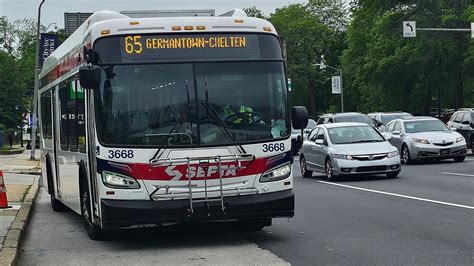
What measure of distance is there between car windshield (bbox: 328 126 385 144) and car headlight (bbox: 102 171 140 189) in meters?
11.9

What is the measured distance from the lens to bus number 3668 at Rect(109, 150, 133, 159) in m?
9.45

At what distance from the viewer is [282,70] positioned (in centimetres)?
1010

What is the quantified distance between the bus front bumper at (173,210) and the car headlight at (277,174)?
21 cm

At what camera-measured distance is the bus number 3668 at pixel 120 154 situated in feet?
31.0

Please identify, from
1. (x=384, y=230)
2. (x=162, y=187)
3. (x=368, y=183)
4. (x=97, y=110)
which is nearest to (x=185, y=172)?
(x=162, y=187)

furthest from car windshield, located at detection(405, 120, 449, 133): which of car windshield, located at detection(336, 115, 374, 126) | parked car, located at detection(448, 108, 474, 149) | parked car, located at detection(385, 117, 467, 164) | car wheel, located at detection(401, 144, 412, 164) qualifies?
car windshield, located at detection(336, 115, 374, 126)

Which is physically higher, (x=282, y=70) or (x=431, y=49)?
(x=431, y=49)

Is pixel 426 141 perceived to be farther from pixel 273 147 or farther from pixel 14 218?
pixel 273 147

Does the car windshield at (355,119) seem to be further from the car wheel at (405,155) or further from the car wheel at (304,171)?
the car wheel at (304,171)

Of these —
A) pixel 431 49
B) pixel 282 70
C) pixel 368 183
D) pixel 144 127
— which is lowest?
pixel 368 183

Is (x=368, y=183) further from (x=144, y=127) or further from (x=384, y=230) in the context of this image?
(x=144, y=127)

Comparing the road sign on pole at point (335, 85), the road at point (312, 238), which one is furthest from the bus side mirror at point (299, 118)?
the road sign on pole at point (335, 85)

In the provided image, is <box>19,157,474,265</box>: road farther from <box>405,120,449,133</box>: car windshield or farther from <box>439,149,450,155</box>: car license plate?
<box>405,120,449,133</box>: car windshield

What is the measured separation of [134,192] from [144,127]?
771mm
